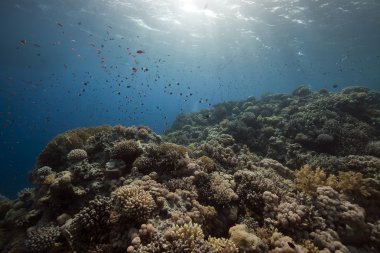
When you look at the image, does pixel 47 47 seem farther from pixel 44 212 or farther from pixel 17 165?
pixel 17 165

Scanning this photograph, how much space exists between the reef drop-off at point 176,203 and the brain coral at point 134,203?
23mm

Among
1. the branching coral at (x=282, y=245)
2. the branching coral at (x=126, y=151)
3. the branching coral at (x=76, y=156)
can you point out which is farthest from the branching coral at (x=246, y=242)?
the branching coral at (x=76, y=156)

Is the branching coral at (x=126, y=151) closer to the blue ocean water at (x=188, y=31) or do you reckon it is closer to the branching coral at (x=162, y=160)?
the branching coral at (x=162, y=160)

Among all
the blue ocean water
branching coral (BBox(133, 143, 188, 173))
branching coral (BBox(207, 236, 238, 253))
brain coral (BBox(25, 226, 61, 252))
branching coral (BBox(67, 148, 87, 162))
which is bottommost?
brain coral (BBox(25, 226, 61, 252))

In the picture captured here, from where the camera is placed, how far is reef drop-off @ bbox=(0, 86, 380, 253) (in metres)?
5.57

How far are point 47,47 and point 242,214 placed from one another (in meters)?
53.7

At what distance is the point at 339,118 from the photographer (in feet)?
53.5

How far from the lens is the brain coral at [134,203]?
5.58 metres

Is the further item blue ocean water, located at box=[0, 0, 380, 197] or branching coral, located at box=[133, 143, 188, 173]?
blue ocean water, located at box=[0, 0, 380, 197]

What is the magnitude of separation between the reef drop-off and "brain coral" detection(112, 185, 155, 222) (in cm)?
2

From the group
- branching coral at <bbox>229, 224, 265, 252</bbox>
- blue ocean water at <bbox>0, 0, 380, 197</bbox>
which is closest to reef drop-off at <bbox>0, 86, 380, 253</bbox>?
branching coral at <bbox>229, 224, 265, 252</bbox>

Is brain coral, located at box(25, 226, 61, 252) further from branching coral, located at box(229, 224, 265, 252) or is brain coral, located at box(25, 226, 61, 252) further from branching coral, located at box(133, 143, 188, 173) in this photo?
branching coral, located at box(229, 224, 265, 252)

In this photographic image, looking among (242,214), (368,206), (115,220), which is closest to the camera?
(115,220)

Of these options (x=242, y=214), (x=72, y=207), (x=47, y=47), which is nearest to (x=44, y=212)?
(x=72, y=207)
